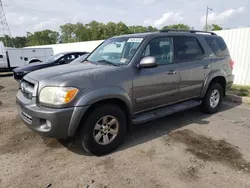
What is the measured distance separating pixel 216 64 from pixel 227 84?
789 mm

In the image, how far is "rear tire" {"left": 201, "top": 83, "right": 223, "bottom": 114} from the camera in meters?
5.01

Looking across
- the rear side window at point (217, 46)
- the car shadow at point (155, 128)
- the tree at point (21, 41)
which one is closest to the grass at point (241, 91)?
the car shadow at point (155, 128)

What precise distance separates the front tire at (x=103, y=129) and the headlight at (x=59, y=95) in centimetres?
41

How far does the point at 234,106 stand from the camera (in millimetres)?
5957

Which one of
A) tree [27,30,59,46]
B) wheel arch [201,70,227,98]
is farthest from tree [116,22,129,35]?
wheel arch [201,70,227,98]

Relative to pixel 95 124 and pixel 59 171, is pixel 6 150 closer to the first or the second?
pixel 59 171

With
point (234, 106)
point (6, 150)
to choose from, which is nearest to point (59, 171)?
point (6, 150)

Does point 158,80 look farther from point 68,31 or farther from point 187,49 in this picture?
point 68,31

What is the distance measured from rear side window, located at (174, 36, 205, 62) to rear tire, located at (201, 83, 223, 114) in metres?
0.92

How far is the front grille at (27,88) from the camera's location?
10.2ft

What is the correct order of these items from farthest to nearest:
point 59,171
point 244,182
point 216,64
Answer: point 216,64 → point 59,171 → point 244,182

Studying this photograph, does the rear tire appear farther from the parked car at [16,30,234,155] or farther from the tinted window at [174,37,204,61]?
the tinted window at [174,37,204,61]

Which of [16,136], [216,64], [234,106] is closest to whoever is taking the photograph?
[16,136]

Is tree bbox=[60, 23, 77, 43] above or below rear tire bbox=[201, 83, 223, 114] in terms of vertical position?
above
